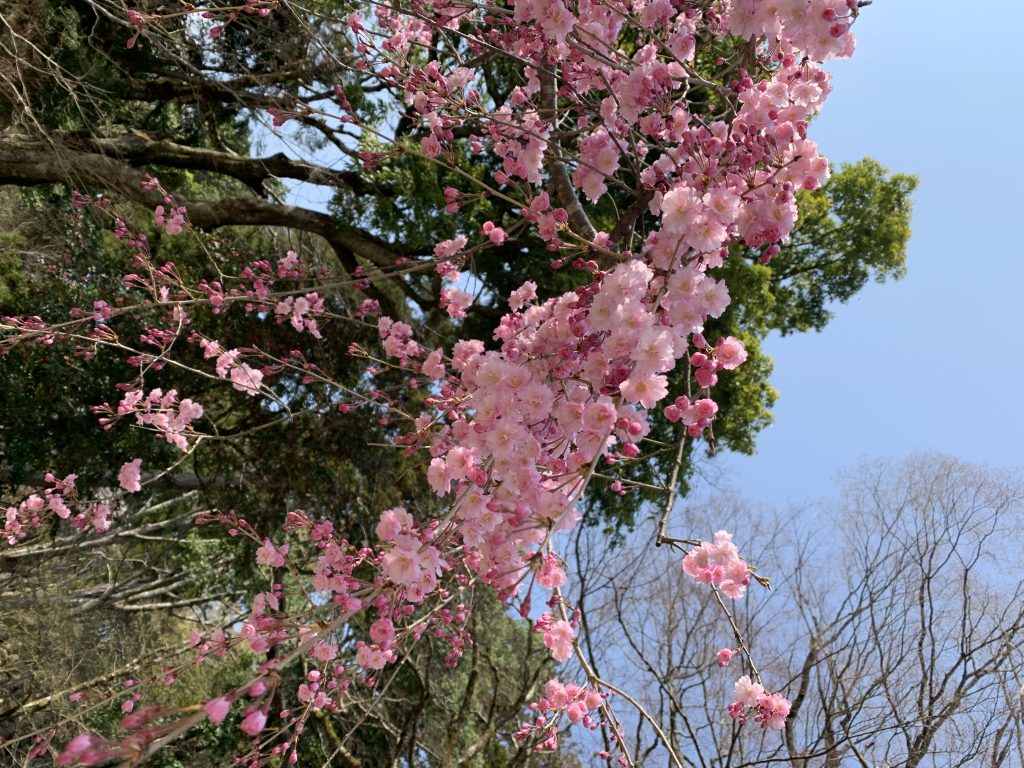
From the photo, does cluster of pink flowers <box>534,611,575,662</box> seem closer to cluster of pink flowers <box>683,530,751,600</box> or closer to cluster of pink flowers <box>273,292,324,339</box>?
cluster of pink flowers <box>683,530,751,600</box>

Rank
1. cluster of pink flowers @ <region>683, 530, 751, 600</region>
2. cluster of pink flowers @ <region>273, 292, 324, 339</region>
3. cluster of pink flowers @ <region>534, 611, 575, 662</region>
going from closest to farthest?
cluster of pink flowers @ <region>683, 530, 751, 600</region>, cluster of pink flowers @ <region>534, 611, 575, 662</region>, cluster of pink flowers @ <region>273, 292, 324, 339</region>

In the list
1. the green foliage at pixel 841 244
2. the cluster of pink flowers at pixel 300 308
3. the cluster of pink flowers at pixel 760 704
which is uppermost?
the green foliage at pixel 841 244

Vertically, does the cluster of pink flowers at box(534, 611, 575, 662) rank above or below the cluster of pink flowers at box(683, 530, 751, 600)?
below

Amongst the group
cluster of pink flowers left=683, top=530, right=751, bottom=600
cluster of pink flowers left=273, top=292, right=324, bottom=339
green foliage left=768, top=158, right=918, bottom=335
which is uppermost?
green foliage left=768, top=158, right=918, bottom=335

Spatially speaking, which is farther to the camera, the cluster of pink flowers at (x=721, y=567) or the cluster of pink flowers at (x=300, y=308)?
the cluster of pink flowers at (x=300, y=308)

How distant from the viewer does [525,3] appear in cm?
163

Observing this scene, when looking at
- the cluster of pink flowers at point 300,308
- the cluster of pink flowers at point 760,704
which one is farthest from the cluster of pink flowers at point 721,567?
the cluster of pink flowers at point 300,308

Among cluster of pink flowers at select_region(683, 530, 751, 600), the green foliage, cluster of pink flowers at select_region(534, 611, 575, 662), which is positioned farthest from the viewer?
the green foliage

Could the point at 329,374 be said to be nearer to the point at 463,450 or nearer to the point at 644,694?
the point at 644,694

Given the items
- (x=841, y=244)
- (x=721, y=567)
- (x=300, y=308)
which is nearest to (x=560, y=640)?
(x=721, y=567)

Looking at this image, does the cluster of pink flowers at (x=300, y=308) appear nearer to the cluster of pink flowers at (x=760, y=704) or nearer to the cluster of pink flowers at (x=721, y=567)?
the cluster of pink flowers at (x=721, y=567)

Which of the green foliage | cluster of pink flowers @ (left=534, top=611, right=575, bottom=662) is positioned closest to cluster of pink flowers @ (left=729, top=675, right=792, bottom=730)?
cluster of pink flowers @ (left=534, top=611, right=575, bottom=662)

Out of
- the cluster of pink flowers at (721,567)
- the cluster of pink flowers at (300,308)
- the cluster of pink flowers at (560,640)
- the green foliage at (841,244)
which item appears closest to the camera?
the cluster of pink flowers at (721,567)

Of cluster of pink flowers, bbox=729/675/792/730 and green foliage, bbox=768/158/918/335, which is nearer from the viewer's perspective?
cluster of pink flowers, bbox=729/675/792/730
